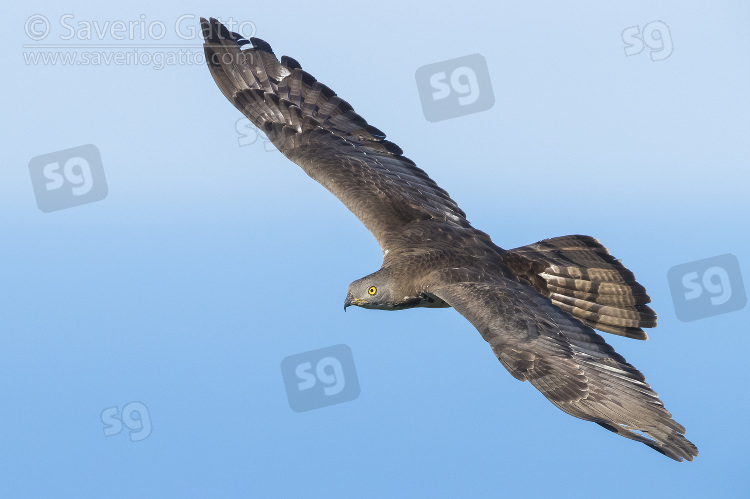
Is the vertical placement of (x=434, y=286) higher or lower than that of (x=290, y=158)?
lower

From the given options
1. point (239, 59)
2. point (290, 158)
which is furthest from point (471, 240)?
point (239, 59)

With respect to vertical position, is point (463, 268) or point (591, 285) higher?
point (463, 268)

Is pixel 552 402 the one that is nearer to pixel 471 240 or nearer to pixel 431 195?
pixel 471 240

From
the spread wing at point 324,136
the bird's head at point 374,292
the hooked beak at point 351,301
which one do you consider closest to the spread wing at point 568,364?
the bird's head at point 374,292

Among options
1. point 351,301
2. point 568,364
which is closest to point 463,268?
point 351,301

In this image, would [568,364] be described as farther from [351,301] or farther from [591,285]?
[351,301]

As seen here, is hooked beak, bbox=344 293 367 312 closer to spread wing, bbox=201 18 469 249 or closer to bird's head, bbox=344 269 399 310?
bird's head, bbox=344 269 399 310

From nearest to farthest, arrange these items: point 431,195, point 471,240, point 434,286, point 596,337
Result: point 596,337, point 434,286, point 471,240, point 431,195

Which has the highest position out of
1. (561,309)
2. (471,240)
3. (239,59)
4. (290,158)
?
(239,59)
